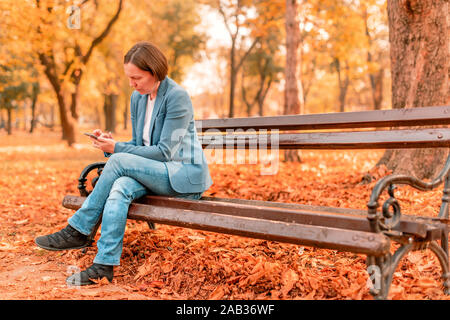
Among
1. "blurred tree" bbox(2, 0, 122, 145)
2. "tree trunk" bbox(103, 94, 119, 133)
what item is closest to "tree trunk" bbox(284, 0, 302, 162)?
"blurred tree" bbox(2, 0, 122, 145)

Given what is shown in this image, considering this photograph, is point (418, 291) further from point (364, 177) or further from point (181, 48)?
point (181, 48)

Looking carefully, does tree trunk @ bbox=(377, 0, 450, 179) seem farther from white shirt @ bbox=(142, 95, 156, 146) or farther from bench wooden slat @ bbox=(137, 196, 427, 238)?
white shirt @ bbox=(142, 95, 156, 146)

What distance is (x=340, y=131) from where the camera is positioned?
341cm

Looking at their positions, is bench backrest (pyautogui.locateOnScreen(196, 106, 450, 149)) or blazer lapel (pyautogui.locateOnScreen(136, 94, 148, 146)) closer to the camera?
bench backrest (pyautogui.locateOnScreen(196, 106, 450, 149))

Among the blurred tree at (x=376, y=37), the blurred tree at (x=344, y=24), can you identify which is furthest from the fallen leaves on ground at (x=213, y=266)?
the blurred tree at (x=376, y=37)

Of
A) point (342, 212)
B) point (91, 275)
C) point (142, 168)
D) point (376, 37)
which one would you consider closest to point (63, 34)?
point (142, 168)

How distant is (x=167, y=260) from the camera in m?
3.24

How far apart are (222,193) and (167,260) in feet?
7.74

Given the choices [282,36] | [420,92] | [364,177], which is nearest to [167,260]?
[364,177]

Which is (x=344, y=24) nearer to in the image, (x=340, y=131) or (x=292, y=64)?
(x=292, y=64)

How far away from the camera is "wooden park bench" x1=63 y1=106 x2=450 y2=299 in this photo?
2.09m

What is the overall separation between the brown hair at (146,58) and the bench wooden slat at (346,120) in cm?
115

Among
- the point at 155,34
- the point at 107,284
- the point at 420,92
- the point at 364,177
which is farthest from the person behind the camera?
the point at 155,34

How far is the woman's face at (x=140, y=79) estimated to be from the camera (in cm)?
305
